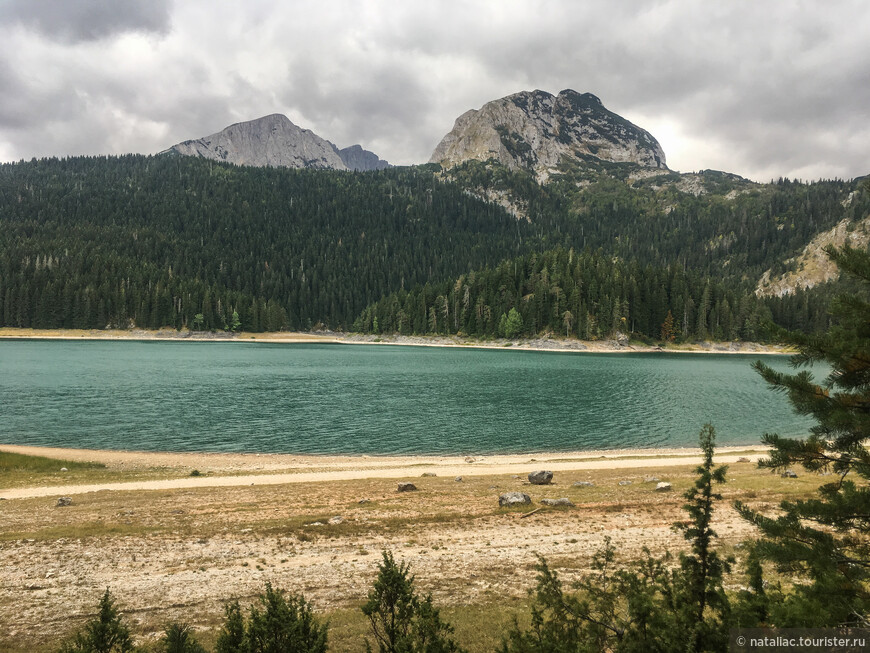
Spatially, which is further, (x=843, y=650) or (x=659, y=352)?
(x=659, y=352)

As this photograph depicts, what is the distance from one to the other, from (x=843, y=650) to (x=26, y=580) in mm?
17892

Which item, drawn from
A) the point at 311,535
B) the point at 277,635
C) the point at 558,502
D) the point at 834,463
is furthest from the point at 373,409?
the point at 834,463

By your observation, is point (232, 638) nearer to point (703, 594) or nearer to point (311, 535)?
point (703, 594)

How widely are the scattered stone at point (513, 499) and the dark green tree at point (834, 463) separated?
564 inches

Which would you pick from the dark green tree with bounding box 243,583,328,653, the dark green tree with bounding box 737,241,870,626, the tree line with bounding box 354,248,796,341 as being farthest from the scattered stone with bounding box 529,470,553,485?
the tree line with bounding box 354,248,796,341

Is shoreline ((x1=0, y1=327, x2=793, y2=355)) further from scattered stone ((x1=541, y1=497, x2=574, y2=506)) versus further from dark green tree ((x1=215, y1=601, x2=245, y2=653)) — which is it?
dark green tree ((x1=215, y1=601, x2=245, y2=653))

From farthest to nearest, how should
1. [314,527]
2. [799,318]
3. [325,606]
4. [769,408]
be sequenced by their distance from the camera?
[799,318], [769,408], [314,527], [325,606]

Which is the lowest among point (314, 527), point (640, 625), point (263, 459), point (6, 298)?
point (263, 459)

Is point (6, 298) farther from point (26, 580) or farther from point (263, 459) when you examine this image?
point (26, 580)

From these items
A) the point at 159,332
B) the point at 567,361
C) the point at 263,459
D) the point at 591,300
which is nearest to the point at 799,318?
the point at 591,300

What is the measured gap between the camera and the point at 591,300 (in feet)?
494

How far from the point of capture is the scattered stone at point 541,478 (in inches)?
969

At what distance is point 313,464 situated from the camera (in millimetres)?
32875

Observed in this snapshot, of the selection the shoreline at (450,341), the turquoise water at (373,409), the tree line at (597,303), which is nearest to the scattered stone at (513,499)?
the turquoise water at (373,409)
